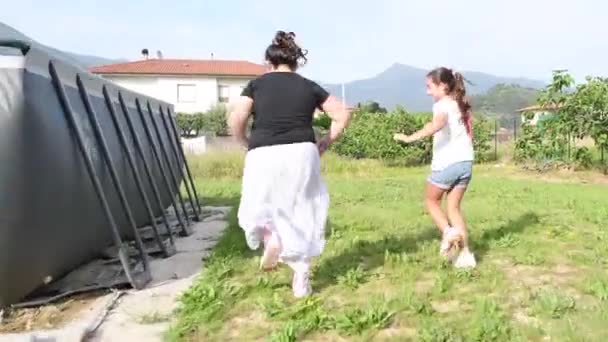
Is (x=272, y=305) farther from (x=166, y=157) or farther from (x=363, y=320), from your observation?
(x=166, y=157)

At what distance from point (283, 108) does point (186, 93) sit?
47165 millimetres

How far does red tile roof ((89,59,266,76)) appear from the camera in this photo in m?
49.9

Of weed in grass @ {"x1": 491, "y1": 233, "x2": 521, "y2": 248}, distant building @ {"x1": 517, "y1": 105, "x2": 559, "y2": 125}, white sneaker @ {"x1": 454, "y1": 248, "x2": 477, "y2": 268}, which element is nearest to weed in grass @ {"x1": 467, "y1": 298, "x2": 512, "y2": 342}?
white sneaker @ {"x1": 454, "y1": 248, "x2": 477, "y2": 268}

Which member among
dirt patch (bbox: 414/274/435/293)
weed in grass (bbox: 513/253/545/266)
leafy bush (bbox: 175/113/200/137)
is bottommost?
leafy bush (bbox: 175/113/200/137)

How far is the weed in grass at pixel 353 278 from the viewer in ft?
15.0

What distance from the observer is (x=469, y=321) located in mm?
3703

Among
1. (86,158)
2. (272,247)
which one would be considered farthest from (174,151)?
(272,247)

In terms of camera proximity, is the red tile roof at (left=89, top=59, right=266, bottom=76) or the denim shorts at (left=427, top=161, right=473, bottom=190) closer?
the denim shorts at (left=427, top=161, right=473, bottom=190)

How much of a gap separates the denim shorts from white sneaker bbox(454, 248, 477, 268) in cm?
51

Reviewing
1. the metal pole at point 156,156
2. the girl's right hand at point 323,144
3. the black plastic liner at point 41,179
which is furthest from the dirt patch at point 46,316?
the metal pole at point 156,156

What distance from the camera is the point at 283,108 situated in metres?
4.16

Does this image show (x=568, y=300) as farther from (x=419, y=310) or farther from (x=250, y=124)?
(x=250, y=124)

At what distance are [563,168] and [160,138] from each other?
1231cm

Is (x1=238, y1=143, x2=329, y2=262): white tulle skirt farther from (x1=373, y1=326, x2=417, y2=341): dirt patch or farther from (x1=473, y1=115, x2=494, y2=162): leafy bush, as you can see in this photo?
(x1=473, y1=115, x2=494, y2=162): leafy bush
